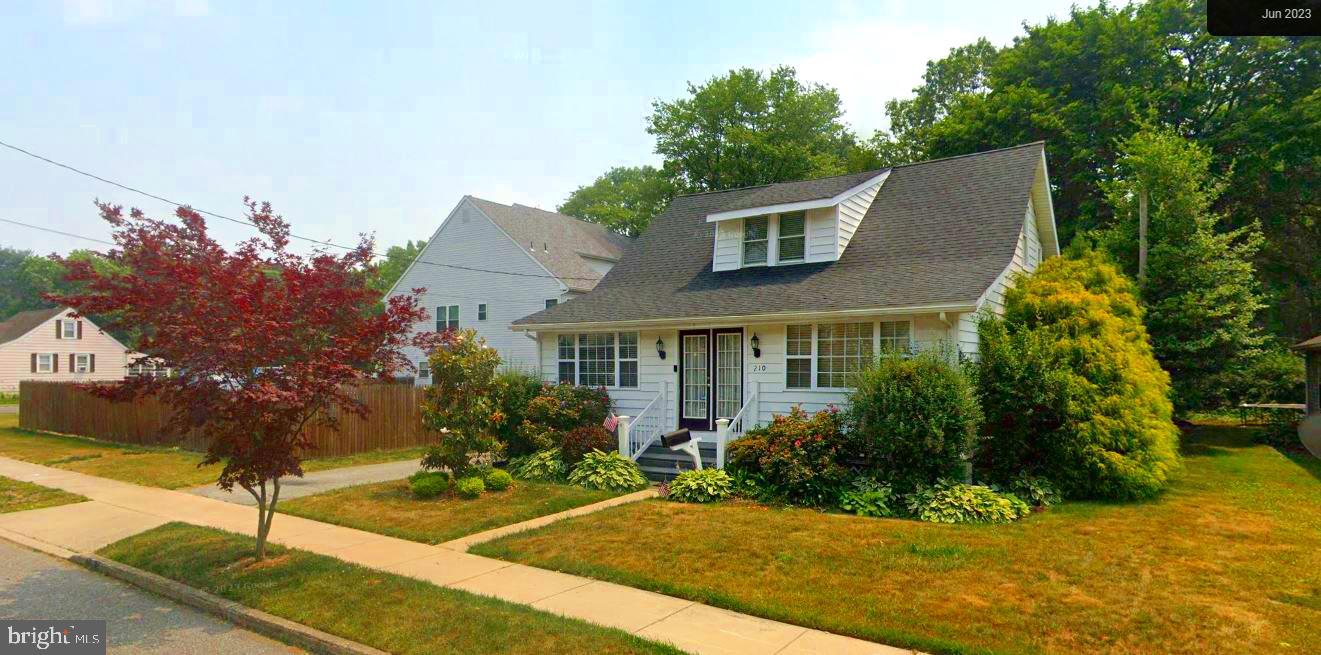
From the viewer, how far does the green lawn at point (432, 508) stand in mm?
9008

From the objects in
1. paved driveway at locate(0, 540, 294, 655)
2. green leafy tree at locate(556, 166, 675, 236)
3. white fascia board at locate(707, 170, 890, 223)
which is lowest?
paved driveway at locate(0, 540, 294, 655)

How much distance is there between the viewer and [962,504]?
9.20m

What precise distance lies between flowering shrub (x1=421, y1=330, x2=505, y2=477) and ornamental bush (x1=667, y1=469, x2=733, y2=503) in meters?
3.00

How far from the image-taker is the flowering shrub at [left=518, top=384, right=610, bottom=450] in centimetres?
1320

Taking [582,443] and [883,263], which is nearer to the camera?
[582,443]

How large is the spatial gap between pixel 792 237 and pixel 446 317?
18.9m

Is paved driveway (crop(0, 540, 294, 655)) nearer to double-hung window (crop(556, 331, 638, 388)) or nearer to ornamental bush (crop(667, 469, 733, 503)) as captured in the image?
ornamental bush (crop(667, 469, 733, 503))

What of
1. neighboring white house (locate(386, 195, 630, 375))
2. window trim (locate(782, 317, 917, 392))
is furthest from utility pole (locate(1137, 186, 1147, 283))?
neighboring white house (locate(386, 195, 630, 375))

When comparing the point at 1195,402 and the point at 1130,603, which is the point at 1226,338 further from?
the point at 1130,603

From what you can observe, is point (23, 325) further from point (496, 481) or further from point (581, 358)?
point (496, 481)

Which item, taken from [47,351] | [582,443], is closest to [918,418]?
[582,443]

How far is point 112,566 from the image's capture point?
7.63m

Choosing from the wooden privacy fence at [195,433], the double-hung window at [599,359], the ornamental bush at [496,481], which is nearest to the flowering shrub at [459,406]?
the ornamental bush at [496,481]

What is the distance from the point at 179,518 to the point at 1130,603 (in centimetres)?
1099
